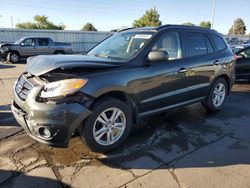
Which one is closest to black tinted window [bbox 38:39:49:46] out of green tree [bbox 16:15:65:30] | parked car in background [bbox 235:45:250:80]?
parked car in background [bbox 235:45:250:80]

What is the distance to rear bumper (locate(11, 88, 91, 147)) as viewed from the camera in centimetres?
331

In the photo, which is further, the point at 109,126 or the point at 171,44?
the point at 171,44

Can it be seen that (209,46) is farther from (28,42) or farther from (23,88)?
(28,42)

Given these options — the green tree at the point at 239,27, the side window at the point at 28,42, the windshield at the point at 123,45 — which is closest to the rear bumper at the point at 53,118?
the windshield at the point at 123,45

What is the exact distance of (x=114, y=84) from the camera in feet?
12.3

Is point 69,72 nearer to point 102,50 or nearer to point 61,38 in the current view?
point 102,50

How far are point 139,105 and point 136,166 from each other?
1.02 meters

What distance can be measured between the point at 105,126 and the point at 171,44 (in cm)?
197

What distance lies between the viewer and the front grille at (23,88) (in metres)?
3.64

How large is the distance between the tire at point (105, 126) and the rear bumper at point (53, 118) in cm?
18

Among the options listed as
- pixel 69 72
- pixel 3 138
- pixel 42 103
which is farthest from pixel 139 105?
pixel 3 138

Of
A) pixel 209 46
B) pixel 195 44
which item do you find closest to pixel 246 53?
pixel 209 46

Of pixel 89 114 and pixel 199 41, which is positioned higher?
pixel 199 41

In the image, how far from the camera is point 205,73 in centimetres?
541
